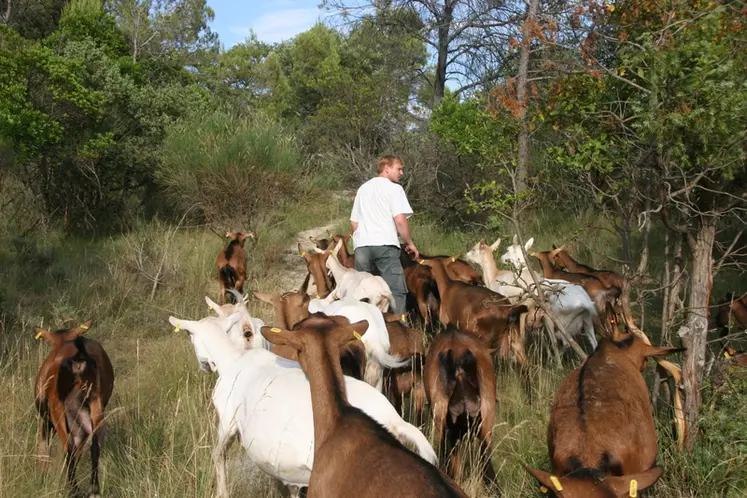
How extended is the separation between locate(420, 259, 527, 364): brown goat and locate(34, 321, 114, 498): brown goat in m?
3.64

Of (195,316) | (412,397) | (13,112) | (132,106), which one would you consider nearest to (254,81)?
(132,106)

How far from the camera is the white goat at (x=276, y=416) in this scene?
13.6 ft

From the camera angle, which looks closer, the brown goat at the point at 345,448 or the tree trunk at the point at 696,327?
the brown goat at the point at 345,448

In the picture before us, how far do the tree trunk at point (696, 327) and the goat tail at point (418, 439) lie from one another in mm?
2134

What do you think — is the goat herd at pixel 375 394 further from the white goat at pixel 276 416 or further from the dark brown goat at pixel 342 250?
the dark brown goat at pixel 342 250

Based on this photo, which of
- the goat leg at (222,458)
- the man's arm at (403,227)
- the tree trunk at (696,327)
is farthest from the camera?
the man's arm at (403,227)

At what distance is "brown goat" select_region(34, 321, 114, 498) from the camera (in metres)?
5.19

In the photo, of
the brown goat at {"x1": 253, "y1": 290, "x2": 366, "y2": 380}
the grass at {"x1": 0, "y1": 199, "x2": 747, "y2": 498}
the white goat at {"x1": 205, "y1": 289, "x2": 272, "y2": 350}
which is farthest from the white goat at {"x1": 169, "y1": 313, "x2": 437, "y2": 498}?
the brown goat at {"x1": 253, "y1": 290, "x2": 366, "y2": 380}

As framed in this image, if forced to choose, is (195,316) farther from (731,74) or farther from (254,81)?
(254,81)

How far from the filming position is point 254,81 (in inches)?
1491

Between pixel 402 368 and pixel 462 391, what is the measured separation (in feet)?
4.53

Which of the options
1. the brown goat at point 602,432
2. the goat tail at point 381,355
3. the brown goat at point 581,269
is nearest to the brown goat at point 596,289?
the brown goat at point 581,269

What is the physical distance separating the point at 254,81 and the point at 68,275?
27.8 m

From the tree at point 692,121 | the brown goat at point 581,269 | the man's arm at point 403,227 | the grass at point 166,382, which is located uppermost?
the tree at point 692,121
